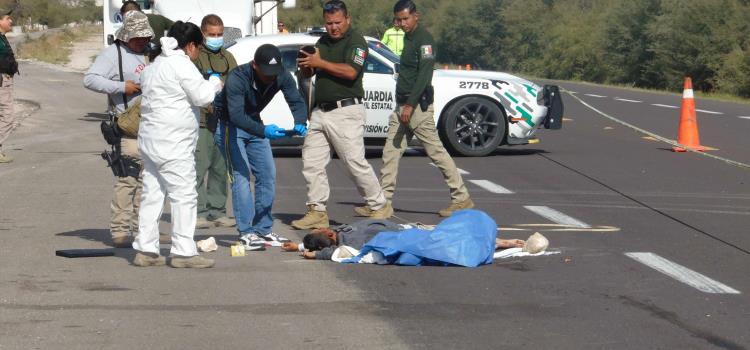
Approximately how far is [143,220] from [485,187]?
569cm

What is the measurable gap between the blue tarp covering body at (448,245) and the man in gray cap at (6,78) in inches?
338

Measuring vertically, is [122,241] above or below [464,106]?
below

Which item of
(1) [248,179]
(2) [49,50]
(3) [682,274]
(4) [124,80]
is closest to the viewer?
(3) [682,274]

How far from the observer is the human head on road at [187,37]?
29.8ft

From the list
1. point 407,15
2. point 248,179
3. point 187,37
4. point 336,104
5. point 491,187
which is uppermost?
point 407,15

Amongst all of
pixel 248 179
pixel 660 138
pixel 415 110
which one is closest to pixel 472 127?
pixel 660 138

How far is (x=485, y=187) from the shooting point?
1397 centimetres

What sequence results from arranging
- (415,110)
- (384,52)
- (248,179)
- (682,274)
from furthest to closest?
1. (384,52)
2. (415,110)
3. (248,179)
4. (682,274)

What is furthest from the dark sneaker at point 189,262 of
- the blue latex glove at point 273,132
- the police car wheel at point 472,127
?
the police car wheel at point 472,127

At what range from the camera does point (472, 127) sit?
1705 centimetres

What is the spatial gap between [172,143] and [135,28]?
1278 mm

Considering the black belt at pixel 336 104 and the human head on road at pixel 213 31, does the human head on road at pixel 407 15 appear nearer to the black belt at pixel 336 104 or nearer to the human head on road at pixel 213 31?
the black belt at pixel 336 104

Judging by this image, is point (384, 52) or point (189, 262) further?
point (384, 52)

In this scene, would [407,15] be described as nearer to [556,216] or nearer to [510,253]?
[556,216]
